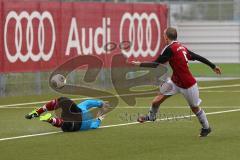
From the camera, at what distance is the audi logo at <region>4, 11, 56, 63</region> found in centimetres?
2527

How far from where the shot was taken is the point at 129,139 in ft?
48.0

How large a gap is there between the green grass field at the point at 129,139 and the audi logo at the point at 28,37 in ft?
15.9

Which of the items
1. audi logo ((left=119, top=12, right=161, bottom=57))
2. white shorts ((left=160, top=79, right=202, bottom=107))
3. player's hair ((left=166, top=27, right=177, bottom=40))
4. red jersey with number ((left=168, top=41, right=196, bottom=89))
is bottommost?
audi logo ((left=119, top=12, right=161, bottom=57))

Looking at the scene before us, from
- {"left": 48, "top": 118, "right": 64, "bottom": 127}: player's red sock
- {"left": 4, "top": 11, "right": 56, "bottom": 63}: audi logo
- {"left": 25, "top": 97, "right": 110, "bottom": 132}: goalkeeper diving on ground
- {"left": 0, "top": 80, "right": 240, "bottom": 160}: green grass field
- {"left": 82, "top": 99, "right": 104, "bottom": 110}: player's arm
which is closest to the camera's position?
{"left": 0, "top": 80, "right": 240, "bottom": 160}: green grass field

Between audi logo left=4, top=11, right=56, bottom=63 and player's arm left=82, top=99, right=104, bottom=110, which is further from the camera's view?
audi logo left=4, top=11, right=56, bottom=63

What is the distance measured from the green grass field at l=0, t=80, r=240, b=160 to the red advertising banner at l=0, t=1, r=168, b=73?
16.5 feet

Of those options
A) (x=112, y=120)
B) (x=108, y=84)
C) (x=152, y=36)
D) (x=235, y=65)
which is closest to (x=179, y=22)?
(x=235, y=65)

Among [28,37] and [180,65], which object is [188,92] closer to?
[180,65]

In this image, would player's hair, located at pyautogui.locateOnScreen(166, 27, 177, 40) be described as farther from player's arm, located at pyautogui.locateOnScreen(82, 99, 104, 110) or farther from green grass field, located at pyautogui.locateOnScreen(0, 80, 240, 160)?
player's arm, located at pyautogui.locateOnScreen(82, 99, 104, 110)

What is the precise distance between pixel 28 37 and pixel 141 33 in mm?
6598

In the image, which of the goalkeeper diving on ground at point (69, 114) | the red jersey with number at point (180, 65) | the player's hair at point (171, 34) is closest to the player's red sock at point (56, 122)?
the goalkeeper diving on ground at point (69, 114)

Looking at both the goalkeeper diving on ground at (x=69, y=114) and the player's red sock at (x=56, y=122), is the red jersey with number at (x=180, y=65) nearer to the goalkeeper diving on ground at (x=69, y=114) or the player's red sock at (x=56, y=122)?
the goalkeeper diving on ground at (x=69, y=114)

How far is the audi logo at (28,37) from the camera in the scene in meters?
25.3

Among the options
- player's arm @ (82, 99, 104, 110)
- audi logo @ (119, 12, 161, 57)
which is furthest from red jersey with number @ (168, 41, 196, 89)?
audi logo @ (119, 12, 161, 57)
